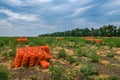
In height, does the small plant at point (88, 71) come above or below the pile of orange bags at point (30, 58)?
below

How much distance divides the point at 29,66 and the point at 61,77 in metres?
2.14

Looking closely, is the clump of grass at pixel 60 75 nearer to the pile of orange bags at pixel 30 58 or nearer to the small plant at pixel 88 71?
the small plant at pixel 88 71

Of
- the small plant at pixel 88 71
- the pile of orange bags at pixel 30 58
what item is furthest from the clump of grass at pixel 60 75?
the pile of orange bags at pixel 30 58

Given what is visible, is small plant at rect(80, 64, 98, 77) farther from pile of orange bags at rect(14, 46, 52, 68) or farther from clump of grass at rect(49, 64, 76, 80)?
pile of orange bags at rect(14, 46, 52, 68)

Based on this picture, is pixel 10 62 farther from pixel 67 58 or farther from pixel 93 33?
pixel 93 33

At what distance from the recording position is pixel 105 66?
30.4ft

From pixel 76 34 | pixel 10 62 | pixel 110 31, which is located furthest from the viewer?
pixel 76 34

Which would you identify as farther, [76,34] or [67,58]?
[76,34]

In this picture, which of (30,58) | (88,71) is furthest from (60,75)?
(30,58)

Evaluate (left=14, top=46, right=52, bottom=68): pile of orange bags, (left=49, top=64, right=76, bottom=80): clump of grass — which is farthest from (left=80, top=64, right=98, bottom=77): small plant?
Result: (left=14, top=46, right=52, bottom=68): pile of orange bags

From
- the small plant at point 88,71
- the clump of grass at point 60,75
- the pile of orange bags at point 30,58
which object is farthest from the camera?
the pile of orange bags at point 30,58

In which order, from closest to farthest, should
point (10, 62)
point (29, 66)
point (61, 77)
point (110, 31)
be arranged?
point (61, 77) → point (29, 66) → point (10, 62) → point (110, 31)

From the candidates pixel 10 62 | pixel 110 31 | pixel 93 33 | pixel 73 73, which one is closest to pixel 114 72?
pixel 73 73

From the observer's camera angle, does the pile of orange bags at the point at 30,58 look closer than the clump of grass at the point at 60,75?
No
